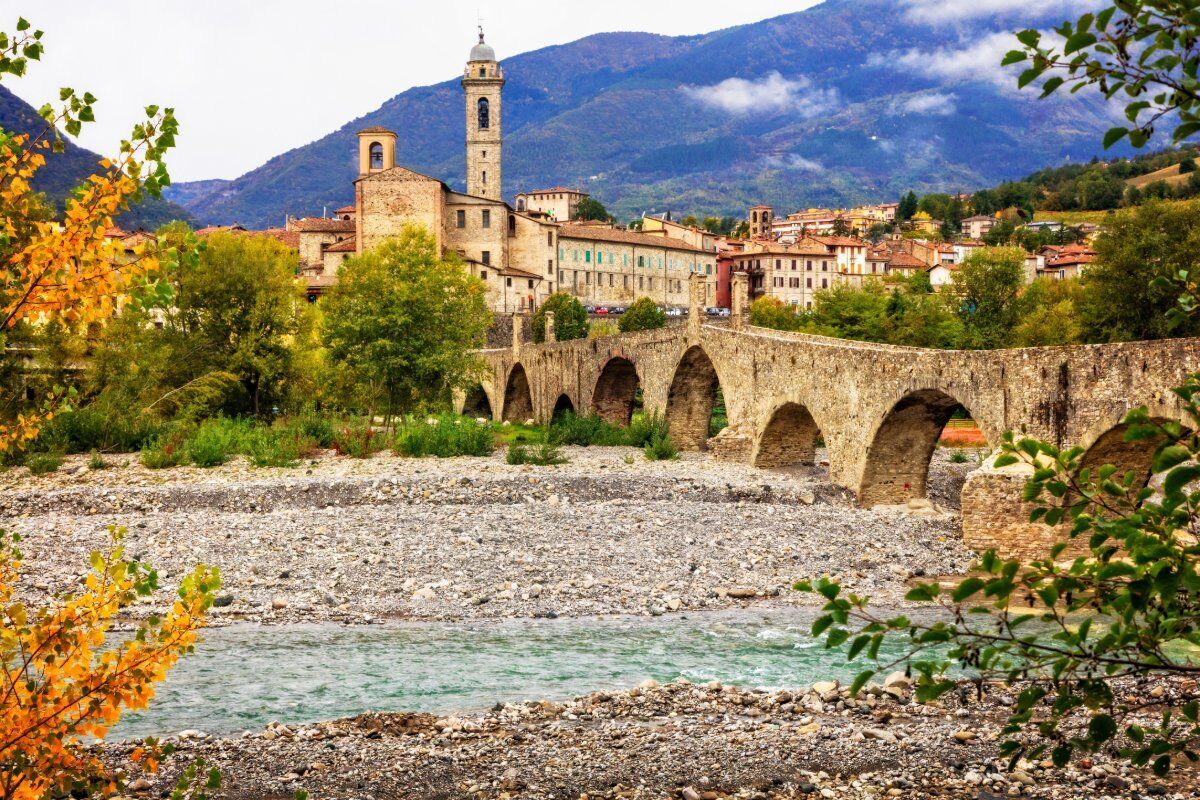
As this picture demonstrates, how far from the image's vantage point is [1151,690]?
11.2m

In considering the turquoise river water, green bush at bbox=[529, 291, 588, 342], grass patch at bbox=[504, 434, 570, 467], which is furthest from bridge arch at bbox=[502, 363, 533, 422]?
the turquoise river water

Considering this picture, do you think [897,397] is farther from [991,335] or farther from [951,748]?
[991,335]

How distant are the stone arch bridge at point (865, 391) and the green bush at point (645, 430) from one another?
447 millimetres

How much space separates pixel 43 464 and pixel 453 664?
19.3m

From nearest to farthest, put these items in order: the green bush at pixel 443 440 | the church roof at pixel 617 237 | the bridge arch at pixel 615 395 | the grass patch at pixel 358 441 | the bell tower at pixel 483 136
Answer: the grass patch at pixel 358 441 → the green bush at pixel 443 440 → the bridge arch at pixel 615 395 → the church roof at pixel 617 237 → the bell tower at pixel 483 136

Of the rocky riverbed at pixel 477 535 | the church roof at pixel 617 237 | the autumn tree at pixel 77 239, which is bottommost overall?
the rocky riverbed at pixel 477 535

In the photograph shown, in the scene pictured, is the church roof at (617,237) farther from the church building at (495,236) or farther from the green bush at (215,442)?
the green bush at (215,442)

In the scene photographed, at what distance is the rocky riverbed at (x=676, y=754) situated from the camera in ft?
29.6

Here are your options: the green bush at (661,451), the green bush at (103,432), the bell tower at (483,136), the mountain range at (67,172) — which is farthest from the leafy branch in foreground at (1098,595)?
the mountain range at (67,172)

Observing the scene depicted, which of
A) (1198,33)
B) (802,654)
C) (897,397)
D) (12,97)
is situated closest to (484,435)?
(897,397)

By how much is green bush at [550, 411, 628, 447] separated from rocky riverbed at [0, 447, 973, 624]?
7.43 m

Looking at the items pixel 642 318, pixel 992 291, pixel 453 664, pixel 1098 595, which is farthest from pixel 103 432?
pixel 642 318

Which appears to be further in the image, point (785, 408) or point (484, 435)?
point (484, 435)

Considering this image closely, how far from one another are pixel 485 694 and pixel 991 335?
44.2 m
